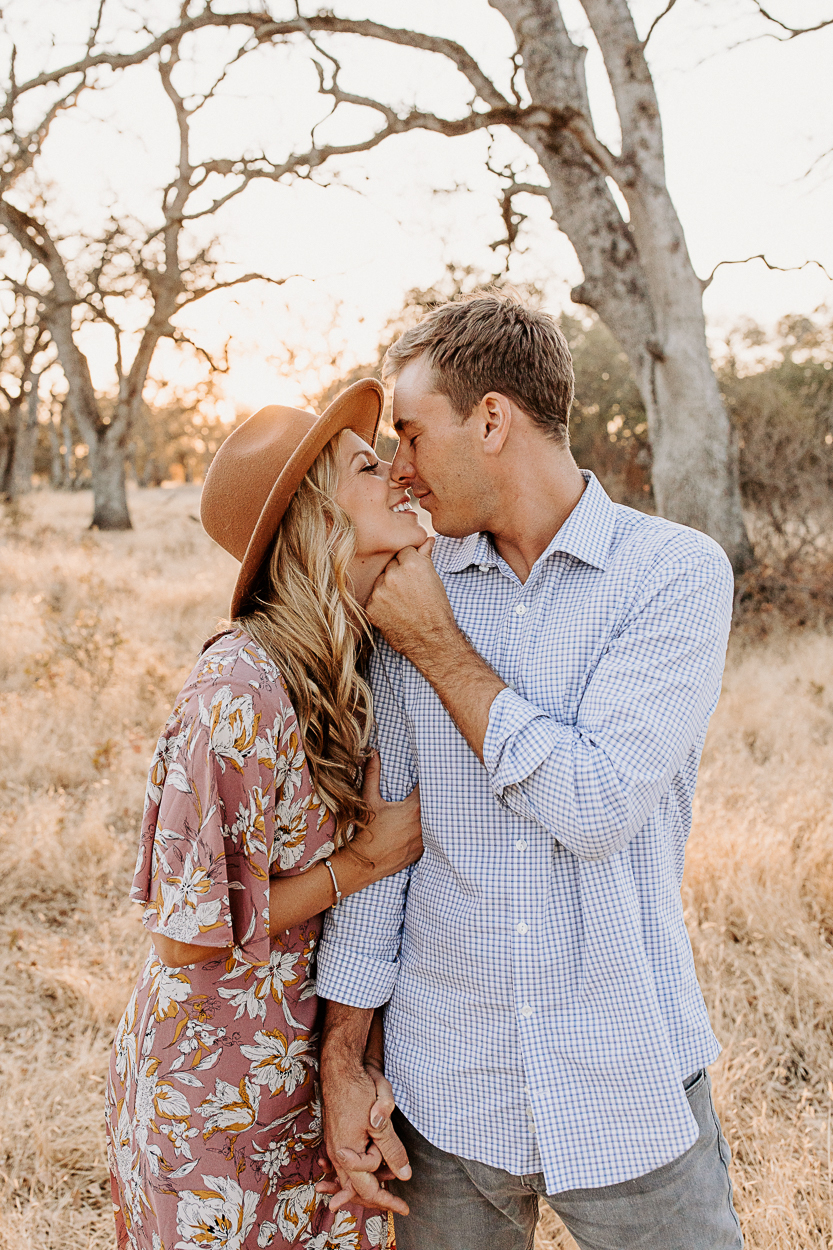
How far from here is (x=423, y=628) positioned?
1696 millimetres

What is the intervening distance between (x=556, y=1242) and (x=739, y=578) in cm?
694

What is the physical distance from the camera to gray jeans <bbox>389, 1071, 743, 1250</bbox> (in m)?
1.53

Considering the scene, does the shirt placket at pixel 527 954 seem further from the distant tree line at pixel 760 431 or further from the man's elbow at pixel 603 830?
the distant tree line at pixel 760 431

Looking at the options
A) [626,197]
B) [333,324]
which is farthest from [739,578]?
[333,324]

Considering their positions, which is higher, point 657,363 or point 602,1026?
point 657,363

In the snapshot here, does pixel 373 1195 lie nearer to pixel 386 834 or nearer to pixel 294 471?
pixel 386 834

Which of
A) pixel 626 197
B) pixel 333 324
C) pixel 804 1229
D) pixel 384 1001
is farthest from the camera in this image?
pixel 333 324

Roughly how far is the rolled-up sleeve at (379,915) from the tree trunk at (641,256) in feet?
21.2

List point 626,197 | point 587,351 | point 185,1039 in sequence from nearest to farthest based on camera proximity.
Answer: point 185,1039, point 626,197, point 587,351

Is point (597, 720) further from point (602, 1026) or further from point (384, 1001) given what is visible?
point (384, 1001)

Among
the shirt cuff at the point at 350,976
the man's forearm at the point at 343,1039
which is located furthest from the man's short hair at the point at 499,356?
the man's forearm at the point at 343,1039

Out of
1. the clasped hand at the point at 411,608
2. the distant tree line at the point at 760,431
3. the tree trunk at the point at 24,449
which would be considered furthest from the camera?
the tree trunk at the point at 24,449

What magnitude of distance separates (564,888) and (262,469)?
3.21 feet

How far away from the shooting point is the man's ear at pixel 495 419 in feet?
6.11
